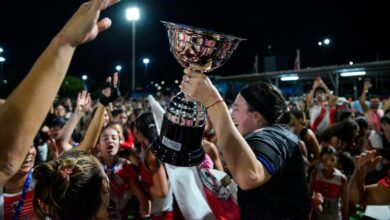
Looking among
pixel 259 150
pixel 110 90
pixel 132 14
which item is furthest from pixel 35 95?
pixel 132 14

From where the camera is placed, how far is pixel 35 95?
3.40 ft

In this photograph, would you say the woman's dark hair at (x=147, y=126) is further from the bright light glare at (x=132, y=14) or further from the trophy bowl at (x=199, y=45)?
the bright light glare at (x=132, y=14)

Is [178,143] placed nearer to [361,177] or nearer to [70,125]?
[361,177]

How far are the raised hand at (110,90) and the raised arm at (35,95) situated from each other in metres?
2.20

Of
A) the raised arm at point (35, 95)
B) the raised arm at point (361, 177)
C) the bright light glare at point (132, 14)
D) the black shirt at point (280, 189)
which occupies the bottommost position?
the raised arm at point (361, 177)

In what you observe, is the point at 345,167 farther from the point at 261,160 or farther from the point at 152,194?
the point at 261,160

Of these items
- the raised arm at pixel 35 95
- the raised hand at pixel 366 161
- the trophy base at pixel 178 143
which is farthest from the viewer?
the raised hand at pixel 366 161

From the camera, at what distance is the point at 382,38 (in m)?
30.1

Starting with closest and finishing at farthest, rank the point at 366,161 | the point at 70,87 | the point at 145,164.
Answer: the point at 366,161, the point at 145,164, the point at 70,87

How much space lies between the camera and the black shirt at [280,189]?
211cm

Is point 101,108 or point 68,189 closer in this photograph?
point 68,189

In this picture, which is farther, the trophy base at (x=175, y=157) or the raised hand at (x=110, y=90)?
the raised hand at (x=110, y=90)

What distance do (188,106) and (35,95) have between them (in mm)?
1098

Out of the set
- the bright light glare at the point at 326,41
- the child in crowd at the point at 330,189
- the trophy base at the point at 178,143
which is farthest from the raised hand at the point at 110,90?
the bright light glare at the point at 326,41
